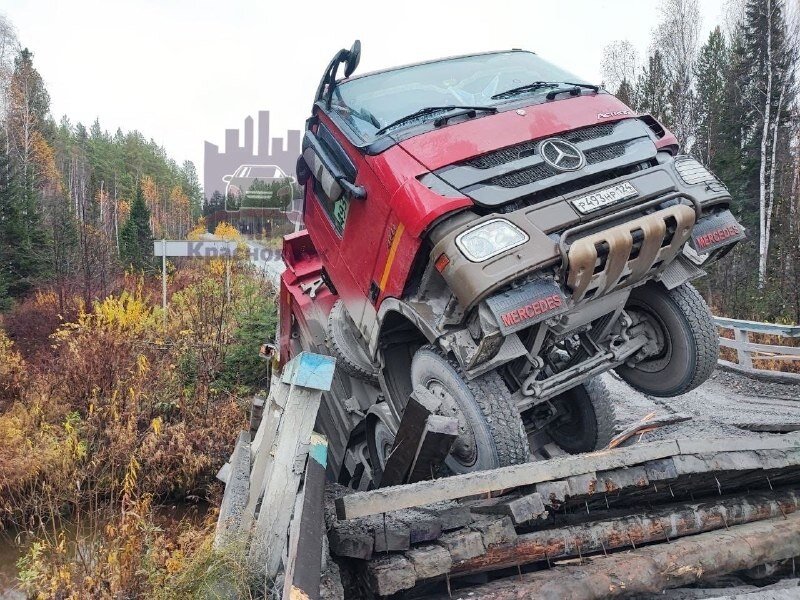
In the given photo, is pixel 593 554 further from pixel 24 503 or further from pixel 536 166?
pixel 24 503

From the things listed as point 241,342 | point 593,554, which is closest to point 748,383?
→ point 593,554

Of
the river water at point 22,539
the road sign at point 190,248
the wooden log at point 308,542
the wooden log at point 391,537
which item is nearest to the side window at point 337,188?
the wooden log at point 308,542

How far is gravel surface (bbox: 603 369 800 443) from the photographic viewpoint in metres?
3.77

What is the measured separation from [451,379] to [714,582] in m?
1.33

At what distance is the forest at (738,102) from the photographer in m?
17.0

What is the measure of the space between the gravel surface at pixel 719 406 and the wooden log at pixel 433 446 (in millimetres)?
1688

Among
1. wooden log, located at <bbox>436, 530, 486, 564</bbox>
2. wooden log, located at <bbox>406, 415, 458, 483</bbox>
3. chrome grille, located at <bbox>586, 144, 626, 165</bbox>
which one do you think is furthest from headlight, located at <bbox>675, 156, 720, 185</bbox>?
wooden log, located at <bbox>436, 530, 486, 564</bbox>

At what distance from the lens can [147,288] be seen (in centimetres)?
1602

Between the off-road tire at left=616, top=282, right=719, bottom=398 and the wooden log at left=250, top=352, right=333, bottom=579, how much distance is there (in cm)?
210

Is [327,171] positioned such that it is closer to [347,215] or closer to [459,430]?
[347,215]

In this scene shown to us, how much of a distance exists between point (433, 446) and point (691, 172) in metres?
2.02

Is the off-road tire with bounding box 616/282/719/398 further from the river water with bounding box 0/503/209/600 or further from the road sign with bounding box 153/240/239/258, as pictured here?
the road sign with bounding box 153/240/239/258

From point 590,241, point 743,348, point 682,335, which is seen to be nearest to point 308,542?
point 590,241

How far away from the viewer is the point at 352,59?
384 centimetres
